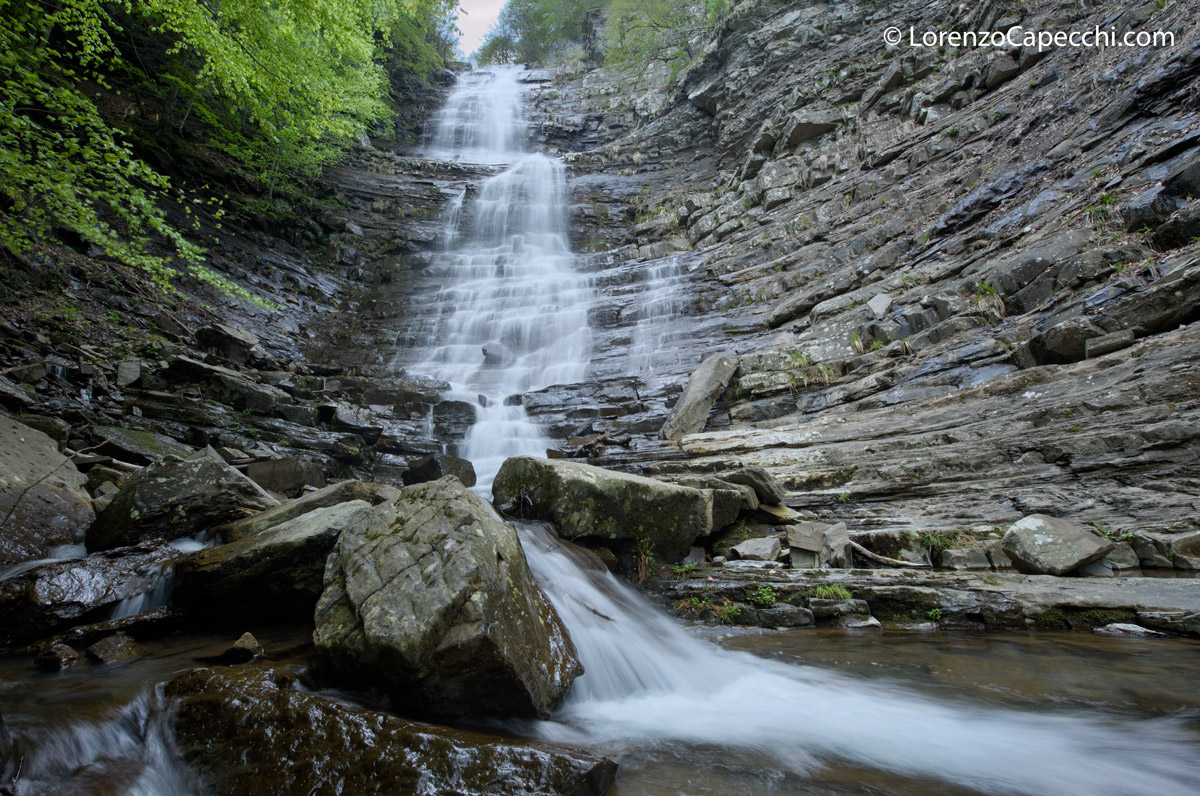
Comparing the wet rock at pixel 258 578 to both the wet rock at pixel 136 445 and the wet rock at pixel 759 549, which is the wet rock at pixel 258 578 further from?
the wet rock at pixel 759 549

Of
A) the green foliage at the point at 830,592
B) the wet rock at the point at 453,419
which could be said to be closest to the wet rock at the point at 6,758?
the green foliage at the point at 830,592

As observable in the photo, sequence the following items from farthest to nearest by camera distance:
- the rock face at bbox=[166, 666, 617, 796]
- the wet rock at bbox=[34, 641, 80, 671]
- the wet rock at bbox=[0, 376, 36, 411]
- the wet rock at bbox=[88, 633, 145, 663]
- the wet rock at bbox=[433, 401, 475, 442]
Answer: the wet rock at bbox=[433, 401, 475, 442] → the wet rock at bbox=[0, 376, 36, 411] → the wet rock at bbox=[88, 633, 145, 663] → the wet rock at bbox=[34, 641, 80, 671] → the rock face at bbox=[166, 666, 617, 796]

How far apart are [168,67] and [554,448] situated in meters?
16.7

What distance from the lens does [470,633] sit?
9.64 feet

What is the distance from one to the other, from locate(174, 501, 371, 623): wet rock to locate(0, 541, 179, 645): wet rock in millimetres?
360

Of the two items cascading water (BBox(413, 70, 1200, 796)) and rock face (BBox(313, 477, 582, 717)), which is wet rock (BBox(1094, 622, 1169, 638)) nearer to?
cascading water (BBox(413, 70, 1200, 796))

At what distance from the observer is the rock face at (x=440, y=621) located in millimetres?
2955

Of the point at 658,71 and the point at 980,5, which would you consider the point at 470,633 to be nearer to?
the point at 980,5

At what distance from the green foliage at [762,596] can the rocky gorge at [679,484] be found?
22 mm

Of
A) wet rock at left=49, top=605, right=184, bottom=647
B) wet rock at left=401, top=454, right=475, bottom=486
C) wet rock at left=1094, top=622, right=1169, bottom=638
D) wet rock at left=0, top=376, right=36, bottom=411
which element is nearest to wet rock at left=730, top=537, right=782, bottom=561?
wet rock at left=1094, top=622, right=1169, bottom=638

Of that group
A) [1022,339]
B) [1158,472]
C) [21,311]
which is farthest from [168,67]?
[1158,472]

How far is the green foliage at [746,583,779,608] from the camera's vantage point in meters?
5.18

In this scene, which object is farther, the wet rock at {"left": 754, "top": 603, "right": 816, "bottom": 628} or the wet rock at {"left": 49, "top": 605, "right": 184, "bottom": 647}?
the wet rock at {"left": 754, "top": 603, "right": 816, "bottom": 628}

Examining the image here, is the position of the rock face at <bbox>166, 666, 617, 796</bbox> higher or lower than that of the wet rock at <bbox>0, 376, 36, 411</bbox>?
lower
